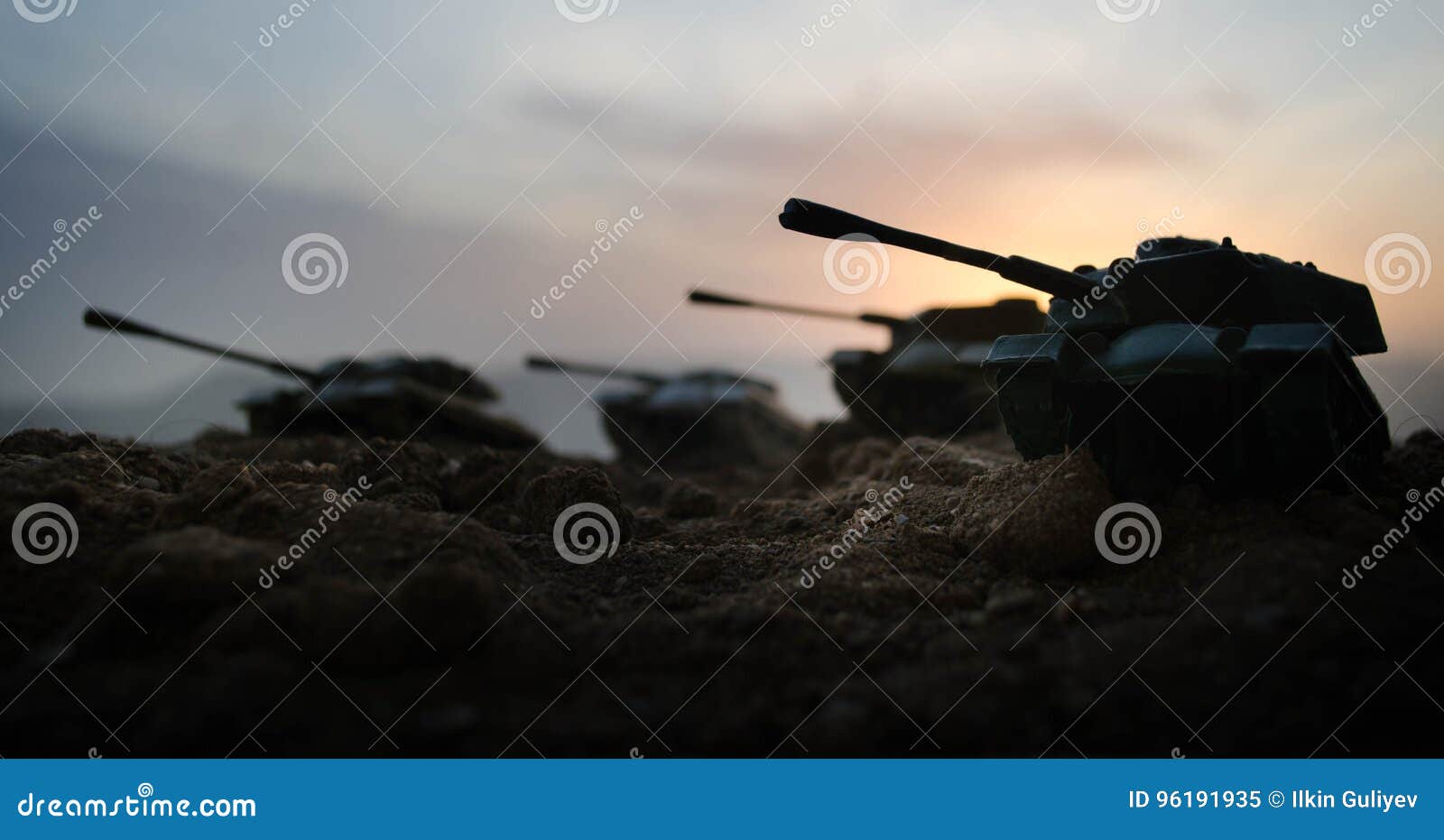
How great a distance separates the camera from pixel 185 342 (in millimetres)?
8969

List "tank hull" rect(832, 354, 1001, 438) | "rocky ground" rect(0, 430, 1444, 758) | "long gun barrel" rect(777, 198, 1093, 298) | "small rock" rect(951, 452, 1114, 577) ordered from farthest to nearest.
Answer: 1. "tank hull" rect(832, 354, 1001, 438)
2. "long gun barrel" rect(777, 198, 1093, 298)
3. "small rock" rect(951, 452, 1114, 577)
4. "rocky ground" rect(0, 430, 1444, 758)

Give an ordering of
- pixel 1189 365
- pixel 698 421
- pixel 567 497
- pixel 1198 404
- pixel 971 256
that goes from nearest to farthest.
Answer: pixel 1189 365, pixel 1198 404, pixel 971 256, pixel 567 497, pixel 698 421

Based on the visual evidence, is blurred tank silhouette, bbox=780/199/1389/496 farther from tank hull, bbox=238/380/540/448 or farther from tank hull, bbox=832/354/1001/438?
tank hull, bbox=238/380/540/448

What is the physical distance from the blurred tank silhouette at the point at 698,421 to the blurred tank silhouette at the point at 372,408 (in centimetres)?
188

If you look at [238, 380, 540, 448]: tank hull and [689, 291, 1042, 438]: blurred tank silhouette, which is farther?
[238, 380, 540, 448]: tank hull

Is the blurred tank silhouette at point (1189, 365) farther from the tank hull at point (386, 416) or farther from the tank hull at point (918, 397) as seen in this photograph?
the tank hull at point (386, 416)

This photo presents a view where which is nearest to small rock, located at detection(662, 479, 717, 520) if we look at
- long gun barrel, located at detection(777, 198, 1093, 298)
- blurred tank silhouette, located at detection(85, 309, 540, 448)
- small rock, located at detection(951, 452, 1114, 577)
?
small rock, located at detection(951, 452, 1114, 577)

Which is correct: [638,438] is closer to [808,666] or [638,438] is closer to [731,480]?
[731,480]

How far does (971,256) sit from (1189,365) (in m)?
1.35

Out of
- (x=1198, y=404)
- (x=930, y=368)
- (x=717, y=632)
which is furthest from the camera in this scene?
(x=930, y=368)

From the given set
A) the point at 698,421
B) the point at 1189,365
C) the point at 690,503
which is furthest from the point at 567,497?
the point at 698,421

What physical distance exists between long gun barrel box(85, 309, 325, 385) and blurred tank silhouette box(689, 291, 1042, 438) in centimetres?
659

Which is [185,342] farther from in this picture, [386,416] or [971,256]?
[971,256]

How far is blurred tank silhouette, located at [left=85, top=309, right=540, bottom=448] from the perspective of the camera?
38.0 ft
